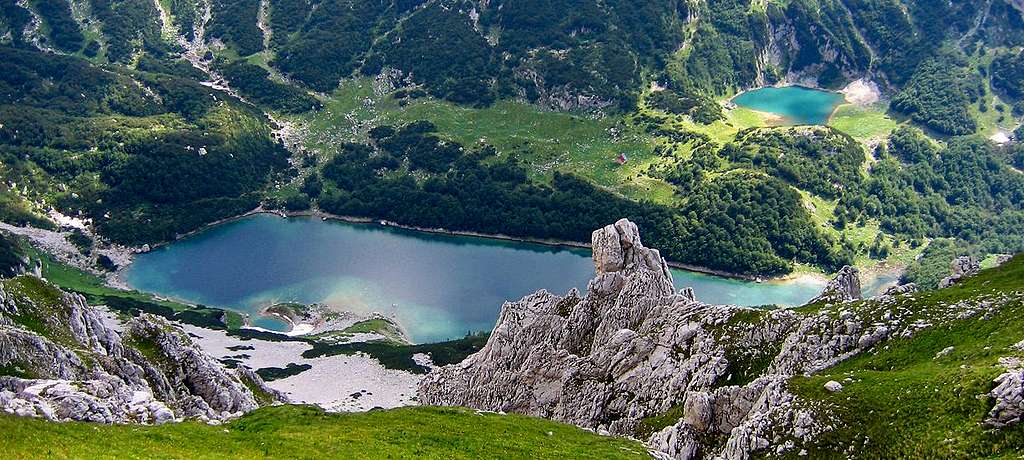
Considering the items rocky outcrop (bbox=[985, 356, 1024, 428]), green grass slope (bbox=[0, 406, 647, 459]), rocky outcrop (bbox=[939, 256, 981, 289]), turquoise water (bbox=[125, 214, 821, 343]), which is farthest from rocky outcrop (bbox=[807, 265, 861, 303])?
turquoise water (bbox=[125, 214, 821, 343])

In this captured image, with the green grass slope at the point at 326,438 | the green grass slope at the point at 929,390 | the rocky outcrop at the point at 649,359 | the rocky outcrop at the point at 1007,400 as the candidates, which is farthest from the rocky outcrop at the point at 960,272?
the green grass slope at the point at 326,438

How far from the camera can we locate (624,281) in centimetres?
7956

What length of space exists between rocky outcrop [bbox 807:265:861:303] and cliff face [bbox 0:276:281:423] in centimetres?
4464

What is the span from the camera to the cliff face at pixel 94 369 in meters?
47.6

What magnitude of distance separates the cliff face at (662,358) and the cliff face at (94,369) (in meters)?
22.1

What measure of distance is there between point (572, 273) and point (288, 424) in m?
146

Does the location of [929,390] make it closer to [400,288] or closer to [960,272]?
[960,272]

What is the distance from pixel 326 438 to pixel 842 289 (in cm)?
4273

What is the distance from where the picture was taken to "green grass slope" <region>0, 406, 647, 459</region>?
135ft

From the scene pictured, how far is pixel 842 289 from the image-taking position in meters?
71.8

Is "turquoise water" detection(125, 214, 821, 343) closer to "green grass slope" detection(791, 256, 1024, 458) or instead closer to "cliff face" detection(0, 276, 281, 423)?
"cliff face" detection(0, 276, 281, 423)

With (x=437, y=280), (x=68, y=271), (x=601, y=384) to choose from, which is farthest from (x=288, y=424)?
(x=68, y=271)

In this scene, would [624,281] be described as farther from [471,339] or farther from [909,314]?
[471,339]

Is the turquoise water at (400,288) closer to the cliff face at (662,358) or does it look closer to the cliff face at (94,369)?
the cliff face at (662,358)
